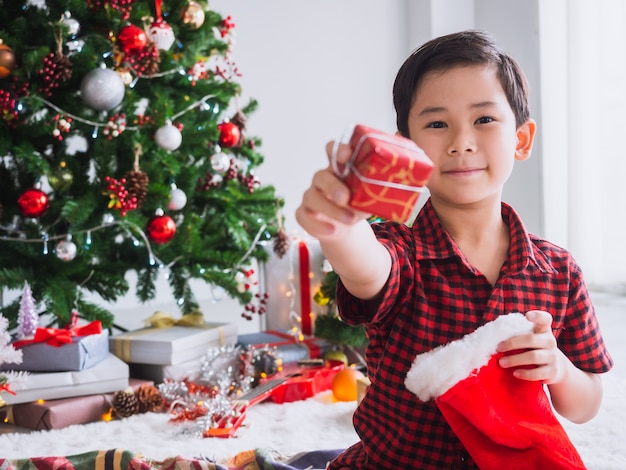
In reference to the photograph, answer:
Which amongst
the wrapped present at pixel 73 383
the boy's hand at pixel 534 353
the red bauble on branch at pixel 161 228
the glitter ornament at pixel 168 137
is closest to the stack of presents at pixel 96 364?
the wrapped present at pixel 73 383

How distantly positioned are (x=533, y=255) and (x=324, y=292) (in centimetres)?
117

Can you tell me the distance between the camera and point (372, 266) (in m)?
0.73

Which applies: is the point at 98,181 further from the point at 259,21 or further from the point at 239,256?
the point at 259,21

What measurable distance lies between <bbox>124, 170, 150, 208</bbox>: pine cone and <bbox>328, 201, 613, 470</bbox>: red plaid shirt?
1.08 meters

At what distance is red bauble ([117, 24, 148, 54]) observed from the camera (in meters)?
1.81

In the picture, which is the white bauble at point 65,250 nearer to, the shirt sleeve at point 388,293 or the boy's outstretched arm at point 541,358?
the shirt sleeve at point 388,293

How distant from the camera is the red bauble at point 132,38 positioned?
1.81 meters

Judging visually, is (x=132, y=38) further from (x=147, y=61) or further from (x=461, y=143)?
(x=461, y=143)

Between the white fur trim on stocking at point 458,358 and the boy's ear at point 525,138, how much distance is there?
0.95 feet

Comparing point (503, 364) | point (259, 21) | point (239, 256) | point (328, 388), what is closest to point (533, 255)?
point (503, 364)

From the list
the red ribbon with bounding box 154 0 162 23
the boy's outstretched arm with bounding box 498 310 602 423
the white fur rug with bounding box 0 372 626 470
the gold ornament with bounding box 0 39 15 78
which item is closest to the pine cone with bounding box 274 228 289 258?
A: the white fur rug with bounding box 0 372 626 470

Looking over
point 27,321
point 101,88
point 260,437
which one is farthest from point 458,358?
point 101,88

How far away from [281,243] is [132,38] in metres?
0.69

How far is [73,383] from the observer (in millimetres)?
1586
